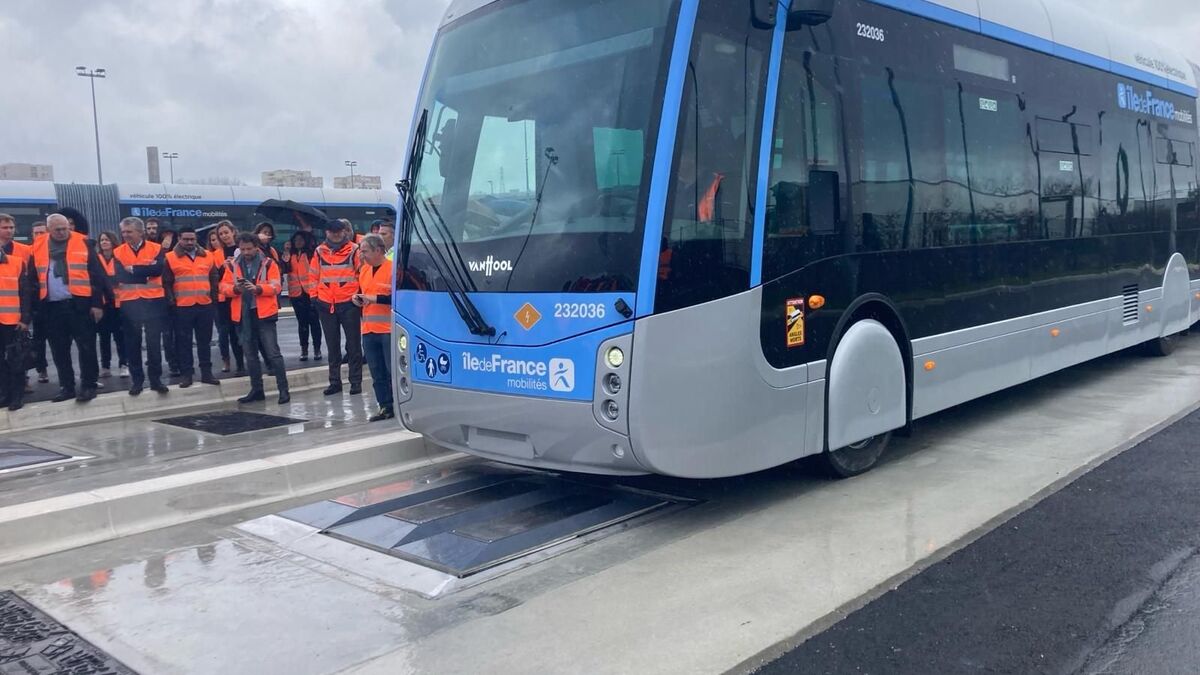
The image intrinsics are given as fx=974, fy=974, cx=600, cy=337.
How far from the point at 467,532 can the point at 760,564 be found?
1.76m

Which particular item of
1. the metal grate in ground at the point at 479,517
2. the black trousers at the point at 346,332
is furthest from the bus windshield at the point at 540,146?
the black trousers at the point at 346,332

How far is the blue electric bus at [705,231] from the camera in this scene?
5.40m

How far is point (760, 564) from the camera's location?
207 inches

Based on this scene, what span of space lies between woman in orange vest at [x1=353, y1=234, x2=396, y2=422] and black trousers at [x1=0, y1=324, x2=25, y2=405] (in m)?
3.28

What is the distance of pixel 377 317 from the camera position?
29.4 feet

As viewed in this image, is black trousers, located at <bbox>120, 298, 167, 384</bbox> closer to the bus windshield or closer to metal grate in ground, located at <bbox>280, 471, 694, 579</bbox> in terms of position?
metal grate in ground, located at <bbox>280, 471, 694, 579</bbox>

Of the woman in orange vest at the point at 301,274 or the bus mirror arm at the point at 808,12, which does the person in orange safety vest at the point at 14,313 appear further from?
the bus mirror arm at the point at 808,12

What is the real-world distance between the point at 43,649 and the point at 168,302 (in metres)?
7.09

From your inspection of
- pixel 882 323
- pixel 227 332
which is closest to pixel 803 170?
pixel 882 323

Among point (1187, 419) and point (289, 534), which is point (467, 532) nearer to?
point (289, 534)

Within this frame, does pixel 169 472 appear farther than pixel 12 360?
No

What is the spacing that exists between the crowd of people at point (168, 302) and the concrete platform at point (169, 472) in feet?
2.27

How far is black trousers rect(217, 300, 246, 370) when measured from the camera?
11.5 m

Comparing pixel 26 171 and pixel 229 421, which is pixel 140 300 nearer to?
pixel 229 421
